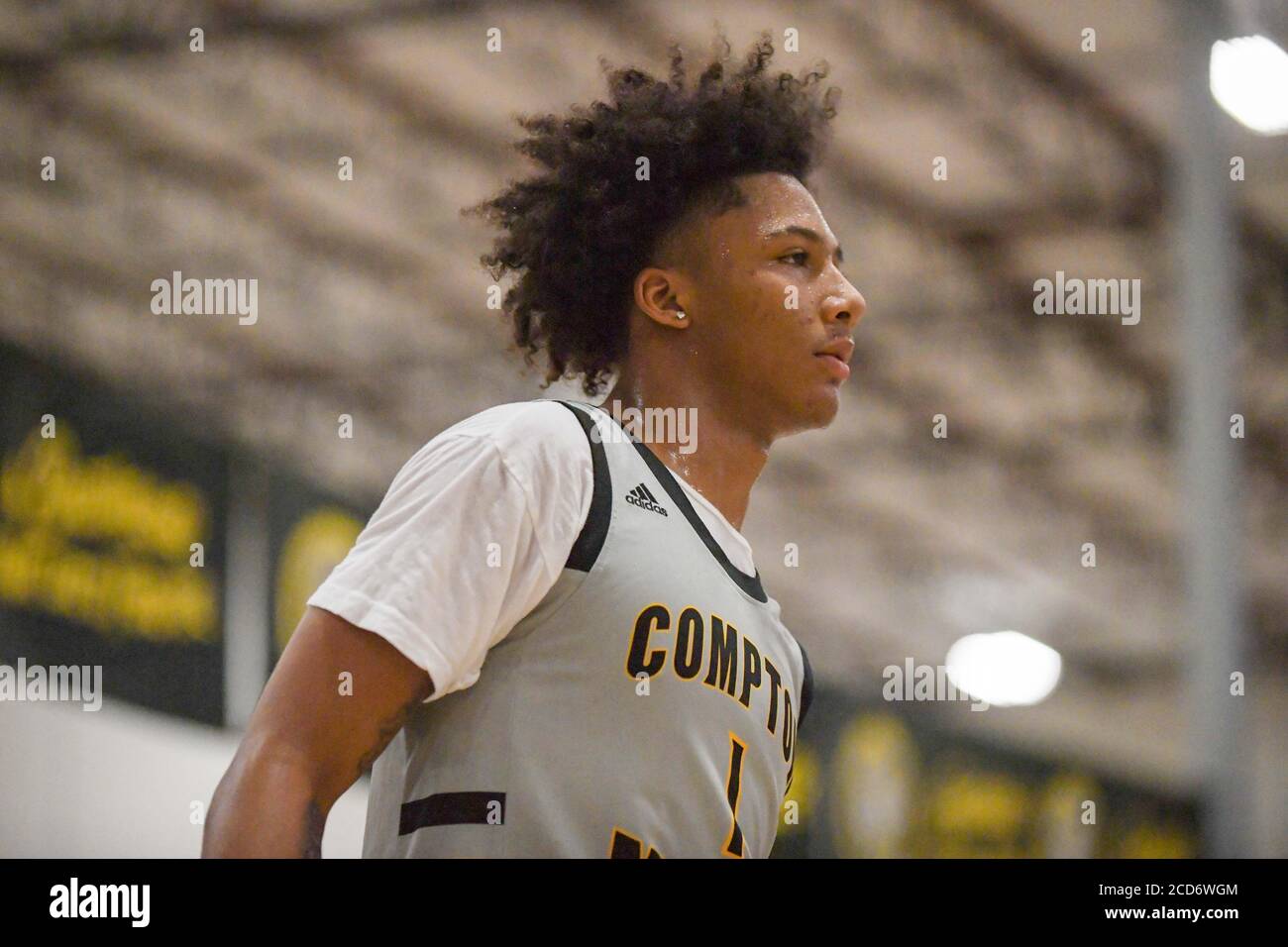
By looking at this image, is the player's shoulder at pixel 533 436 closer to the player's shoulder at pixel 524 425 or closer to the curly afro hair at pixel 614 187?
the player's shoulder at pixel 524 425

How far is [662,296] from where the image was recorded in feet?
8.79

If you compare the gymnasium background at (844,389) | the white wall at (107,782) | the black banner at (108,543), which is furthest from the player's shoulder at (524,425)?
the white wall at (107,782)

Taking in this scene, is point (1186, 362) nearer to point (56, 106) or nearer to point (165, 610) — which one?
point (165, 610)

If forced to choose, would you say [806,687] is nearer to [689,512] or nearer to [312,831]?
[689,512]

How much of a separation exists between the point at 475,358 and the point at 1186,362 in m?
6.94

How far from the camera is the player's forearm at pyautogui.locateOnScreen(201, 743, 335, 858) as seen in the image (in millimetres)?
1795

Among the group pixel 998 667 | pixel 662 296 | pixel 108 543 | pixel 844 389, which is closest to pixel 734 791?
pixel 662 296

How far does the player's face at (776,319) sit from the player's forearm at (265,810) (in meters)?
1.10

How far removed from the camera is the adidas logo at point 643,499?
2.23m

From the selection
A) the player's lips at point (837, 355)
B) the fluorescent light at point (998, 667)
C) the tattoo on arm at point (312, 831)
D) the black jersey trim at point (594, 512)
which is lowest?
the tattoo on arm at point (312, 831)

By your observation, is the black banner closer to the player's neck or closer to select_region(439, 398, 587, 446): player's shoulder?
the player's neck

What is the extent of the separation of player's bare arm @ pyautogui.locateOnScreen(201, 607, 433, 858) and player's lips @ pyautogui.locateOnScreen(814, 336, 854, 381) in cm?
100

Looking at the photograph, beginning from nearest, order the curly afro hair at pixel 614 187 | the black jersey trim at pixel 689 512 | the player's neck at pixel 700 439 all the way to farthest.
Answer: the black jersey trim at pixel 689 512 → the player's neck at pixel 700 439 → the curly afro hair at pixel 614 187

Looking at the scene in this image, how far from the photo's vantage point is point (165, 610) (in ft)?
18.7
